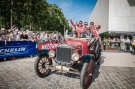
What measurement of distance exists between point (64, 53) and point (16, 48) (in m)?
5.31

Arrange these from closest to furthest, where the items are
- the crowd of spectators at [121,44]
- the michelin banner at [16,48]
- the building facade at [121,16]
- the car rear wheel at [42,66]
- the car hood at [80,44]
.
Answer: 1. the car rear wheel at [42,66]
2. the car hood at [80,44]
3. the michelin banner at [16,48]
4. the crowd of spectators at [121,44]
5. the building facade at [121,16]

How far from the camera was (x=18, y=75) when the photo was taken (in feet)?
20.7

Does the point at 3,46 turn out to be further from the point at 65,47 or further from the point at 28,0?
the point at 28,0

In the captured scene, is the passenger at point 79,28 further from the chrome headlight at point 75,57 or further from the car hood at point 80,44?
the chrome headlight at point 75,57

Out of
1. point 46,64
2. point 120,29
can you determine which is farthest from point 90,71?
point 120,29

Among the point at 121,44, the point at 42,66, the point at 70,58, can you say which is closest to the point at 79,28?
the point at 70,58

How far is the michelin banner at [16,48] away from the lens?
9083mm

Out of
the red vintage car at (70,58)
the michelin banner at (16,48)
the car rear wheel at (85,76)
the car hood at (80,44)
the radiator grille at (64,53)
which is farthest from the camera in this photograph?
the michelin banner at (16,48)

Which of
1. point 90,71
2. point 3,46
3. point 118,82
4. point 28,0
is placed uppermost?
point 28,0

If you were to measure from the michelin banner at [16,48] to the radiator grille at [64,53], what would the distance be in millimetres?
4757

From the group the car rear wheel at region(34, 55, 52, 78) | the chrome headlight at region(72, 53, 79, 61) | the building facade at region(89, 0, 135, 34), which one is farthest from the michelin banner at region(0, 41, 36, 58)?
the building facade at region(89, 0, 135, 34)

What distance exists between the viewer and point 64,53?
5.63m

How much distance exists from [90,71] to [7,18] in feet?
79.1

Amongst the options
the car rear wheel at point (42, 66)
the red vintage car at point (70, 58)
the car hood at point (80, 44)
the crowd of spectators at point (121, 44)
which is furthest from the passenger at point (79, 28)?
the crowd of spectators at point (121, 44)
